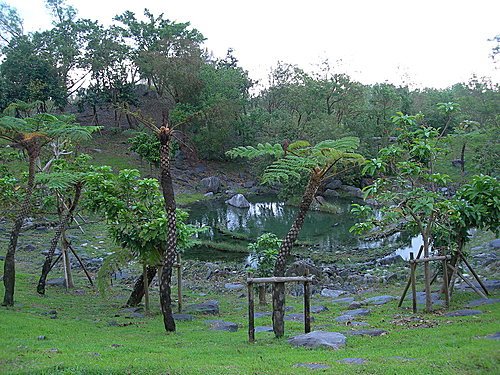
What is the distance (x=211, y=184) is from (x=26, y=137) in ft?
130

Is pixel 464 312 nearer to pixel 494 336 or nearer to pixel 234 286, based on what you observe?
pixel 494 336

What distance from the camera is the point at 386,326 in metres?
11.0

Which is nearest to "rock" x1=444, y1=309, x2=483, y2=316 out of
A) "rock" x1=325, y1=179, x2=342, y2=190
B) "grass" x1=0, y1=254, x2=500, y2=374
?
"grass" x1=0, y1=254, x2=500, y2=374

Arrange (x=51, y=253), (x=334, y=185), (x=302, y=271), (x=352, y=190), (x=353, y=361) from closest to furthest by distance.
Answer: (x=353, y=361) → (x=51, y=253) → (x=302, y=271) → (x=352, y=190) → (x=334, y=185)

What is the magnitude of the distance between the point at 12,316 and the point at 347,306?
873 centimetres

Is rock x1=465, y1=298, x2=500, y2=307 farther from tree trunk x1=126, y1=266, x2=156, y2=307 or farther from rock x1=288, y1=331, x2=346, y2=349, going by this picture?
tree trunk x1=126, y1=266, x2=156, y2=307

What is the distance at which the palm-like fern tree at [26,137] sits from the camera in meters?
13.1

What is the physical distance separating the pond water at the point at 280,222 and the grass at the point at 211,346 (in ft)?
43.6

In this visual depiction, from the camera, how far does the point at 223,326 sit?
12.2 meters

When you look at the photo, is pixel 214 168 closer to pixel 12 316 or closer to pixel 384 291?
pixel 384 291

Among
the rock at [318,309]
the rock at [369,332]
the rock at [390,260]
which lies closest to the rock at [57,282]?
the rock at [318,309]

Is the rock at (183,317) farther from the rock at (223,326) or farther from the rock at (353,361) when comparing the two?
the rock at (353,361)

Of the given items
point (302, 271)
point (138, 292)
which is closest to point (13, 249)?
point (138, 292)

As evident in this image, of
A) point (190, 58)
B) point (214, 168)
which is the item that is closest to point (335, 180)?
point (214, 168)
